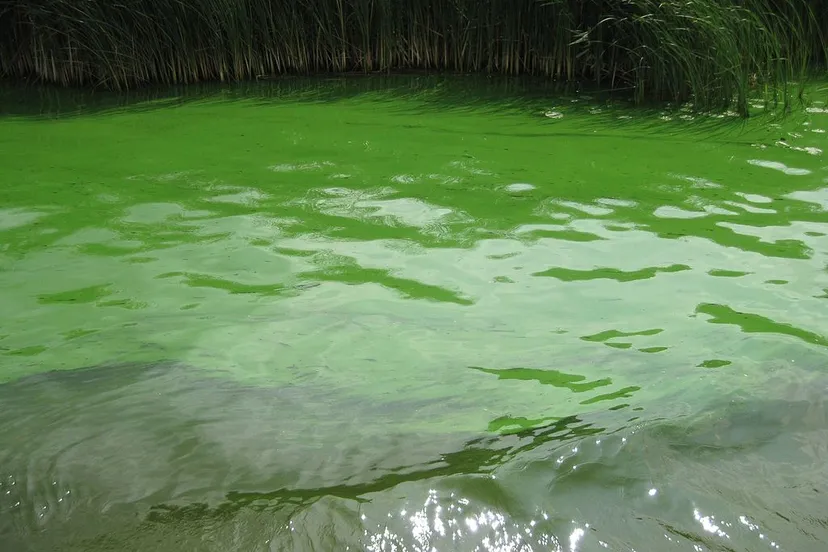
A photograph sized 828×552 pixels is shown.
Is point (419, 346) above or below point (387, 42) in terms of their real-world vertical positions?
below

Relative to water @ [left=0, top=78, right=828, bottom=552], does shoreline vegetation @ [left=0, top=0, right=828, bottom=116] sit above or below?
above

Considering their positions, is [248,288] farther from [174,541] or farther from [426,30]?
[426,30]

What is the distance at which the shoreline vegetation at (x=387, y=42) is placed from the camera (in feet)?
15.3

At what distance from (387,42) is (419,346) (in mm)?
4149

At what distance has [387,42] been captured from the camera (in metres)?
5.80

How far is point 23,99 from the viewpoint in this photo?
5.41 m

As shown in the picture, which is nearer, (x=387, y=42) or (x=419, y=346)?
(x=419, y=346)

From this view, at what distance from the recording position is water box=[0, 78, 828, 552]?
4.70 feet

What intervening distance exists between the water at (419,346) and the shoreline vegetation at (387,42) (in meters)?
0.79

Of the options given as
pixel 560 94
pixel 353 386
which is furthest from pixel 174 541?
pixel 560 94

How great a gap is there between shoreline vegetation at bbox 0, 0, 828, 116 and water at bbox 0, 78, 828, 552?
2.58 ft

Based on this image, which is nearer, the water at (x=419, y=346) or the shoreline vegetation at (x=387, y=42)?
the water at (x=419, y=346)

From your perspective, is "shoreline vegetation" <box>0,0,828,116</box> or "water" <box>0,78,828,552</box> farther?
"shoreline vegetation" <box>0,0,828,116</box>

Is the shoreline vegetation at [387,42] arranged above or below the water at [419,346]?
above
